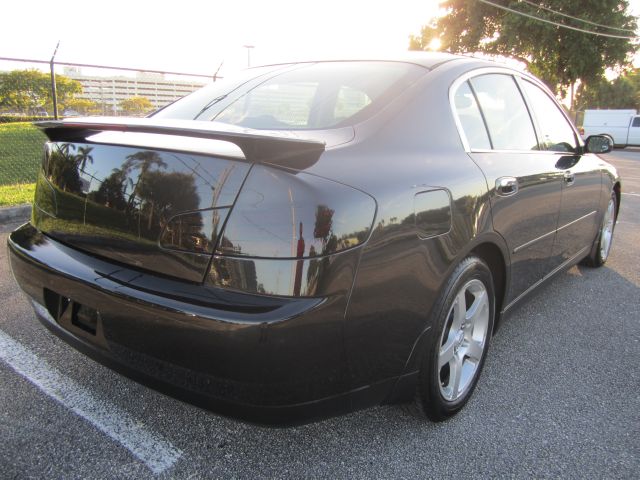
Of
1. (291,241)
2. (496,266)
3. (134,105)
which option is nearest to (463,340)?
(496,266)

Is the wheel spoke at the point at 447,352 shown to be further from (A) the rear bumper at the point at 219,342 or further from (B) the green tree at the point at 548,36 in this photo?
(B) the green tree at the point at 548,36

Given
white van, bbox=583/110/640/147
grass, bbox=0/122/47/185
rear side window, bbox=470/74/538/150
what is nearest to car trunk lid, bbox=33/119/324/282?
rear side window, bbox=470/74/538/150

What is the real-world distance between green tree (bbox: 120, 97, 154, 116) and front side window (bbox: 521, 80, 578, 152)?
801cm

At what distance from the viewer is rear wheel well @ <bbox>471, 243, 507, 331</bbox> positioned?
2.26m

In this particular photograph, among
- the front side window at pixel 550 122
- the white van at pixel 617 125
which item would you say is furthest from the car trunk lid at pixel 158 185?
the white van at pixel 617 125

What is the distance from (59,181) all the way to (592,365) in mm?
2776

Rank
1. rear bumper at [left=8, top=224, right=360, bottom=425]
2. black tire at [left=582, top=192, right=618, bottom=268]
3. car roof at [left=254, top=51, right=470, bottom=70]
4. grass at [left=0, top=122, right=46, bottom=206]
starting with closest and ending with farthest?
1. rear bumper at [left=8, top=224, right=360, bottom=425]
2. car roof at [left=254, top=51, right=470, bottom=70]
3. black tire at [left=582, top=192, right=618, bottom=268]
4. grass at [left=0, top=122, right=46, bottom=206]

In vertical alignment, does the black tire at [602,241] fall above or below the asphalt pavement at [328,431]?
above

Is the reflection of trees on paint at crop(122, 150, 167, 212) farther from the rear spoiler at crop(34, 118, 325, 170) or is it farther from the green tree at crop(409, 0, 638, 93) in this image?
the green tree at crop(409, 0, 638, 93)

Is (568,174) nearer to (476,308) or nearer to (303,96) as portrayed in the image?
(476,308)

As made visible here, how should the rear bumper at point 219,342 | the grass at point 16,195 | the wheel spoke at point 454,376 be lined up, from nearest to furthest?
the rear bumper at point 219,342 < the wheel spoke at point 454,376 < the grass at point 16,195

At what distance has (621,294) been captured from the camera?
12.5 ft

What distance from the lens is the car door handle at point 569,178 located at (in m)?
3.01

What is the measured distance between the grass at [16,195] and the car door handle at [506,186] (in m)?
4.93
